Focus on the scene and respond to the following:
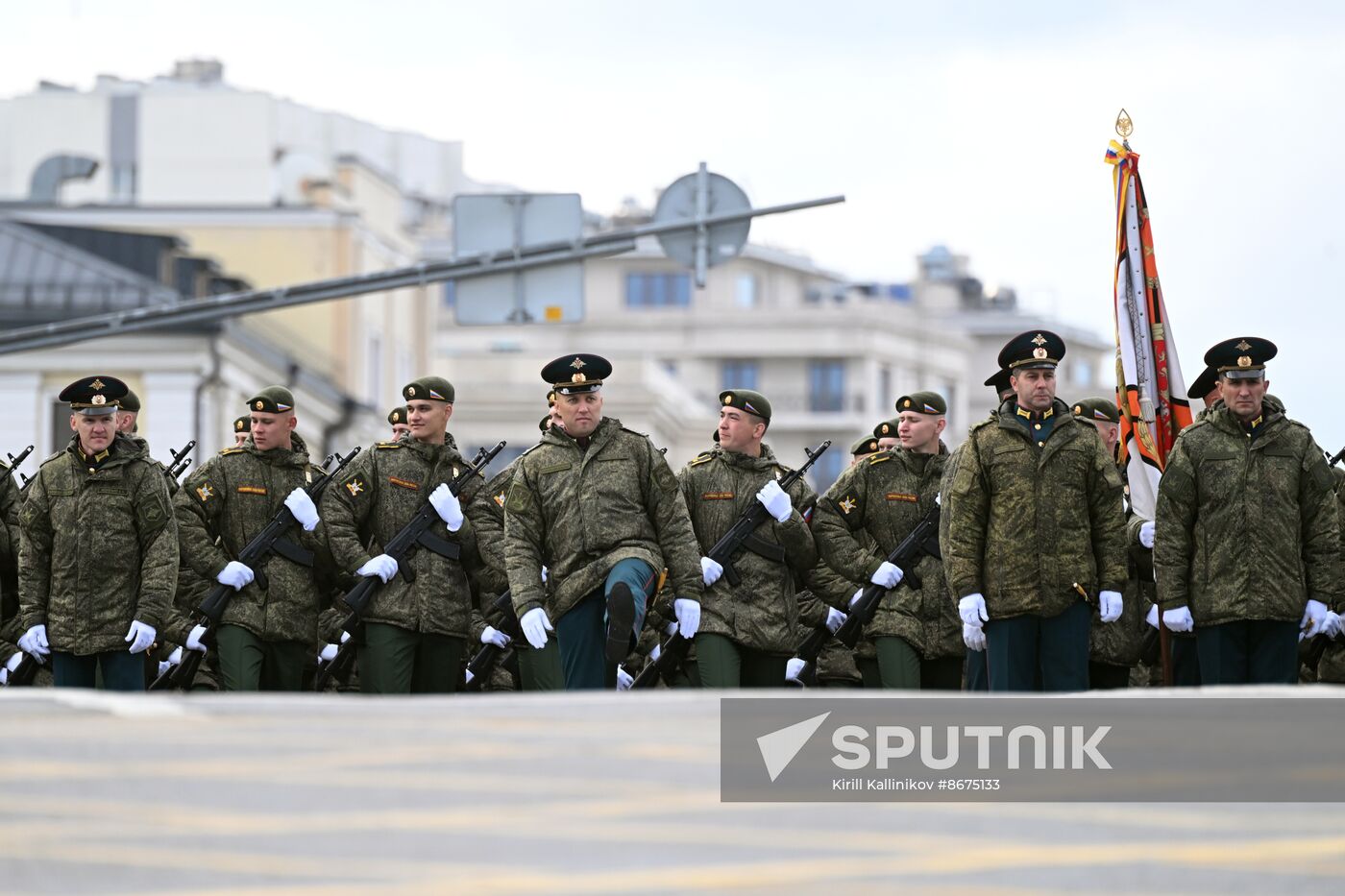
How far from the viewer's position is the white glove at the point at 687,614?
12680mm

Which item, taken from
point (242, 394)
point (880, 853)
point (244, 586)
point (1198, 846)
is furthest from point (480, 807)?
point (242, 394)

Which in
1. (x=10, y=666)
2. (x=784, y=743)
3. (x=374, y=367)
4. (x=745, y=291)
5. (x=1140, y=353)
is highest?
(x=745, y=291)

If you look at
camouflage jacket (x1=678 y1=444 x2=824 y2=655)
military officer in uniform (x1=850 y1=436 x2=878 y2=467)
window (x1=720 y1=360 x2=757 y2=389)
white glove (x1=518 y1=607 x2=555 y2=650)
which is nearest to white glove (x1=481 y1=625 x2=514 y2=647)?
camouflage jacket (x1=678 y1=444 x2=824 y2=655)

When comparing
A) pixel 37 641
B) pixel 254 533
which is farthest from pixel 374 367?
pixel 37 641

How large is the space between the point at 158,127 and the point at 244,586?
62.2m

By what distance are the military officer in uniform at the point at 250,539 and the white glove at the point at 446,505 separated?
0.68m

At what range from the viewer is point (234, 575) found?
1398 cm

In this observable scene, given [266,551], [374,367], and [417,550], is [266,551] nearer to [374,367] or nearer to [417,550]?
[417,550]

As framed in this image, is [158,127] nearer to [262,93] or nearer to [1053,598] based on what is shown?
[262,93]

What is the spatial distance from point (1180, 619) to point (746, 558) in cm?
266

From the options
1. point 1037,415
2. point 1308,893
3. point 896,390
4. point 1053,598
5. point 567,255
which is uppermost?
point 896,390

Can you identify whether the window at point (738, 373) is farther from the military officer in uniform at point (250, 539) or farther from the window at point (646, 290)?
the military officer in uniform at point (250, 539)

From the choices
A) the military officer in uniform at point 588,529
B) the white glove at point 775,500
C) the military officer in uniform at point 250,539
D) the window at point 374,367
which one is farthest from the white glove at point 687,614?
the window at point 374,367

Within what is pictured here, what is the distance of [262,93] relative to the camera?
2852 inches
